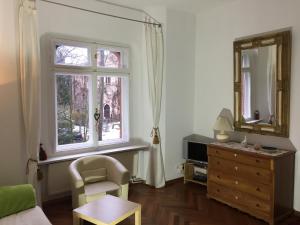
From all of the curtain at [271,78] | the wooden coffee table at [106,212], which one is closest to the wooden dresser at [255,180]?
the curtain at [271,78]

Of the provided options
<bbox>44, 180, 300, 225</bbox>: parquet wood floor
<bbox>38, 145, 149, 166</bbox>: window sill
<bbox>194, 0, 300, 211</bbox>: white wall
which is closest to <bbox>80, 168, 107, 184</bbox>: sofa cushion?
<bbox>38, 145, 149, 166</bbox>: window sill

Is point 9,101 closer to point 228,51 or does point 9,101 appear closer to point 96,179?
point 96,179

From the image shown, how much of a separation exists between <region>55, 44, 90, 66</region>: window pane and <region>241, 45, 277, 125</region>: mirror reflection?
2.21 meters

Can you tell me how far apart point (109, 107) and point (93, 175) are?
1144 millimetres

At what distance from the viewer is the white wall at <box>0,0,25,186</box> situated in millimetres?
2633

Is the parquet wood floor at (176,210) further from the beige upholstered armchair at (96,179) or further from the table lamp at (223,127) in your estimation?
the table lamp at (223,127)

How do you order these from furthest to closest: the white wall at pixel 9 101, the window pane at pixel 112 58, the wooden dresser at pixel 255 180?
the window pane at pixel 112 58
the wooden dresser at pixel 255 180
the white wall at pixel 9 101

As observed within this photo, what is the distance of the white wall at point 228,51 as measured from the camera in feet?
10.6

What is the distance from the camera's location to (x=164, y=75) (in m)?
4.16

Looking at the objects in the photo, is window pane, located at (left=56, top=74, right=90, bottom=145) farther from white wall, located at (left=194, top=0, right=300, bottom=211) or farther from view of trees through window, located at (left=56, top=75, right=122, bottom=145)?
white wall, located at (left=194, top=0, right=300, bottom=211)

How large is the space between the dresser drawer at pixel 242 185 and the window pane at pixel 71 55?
238 cm

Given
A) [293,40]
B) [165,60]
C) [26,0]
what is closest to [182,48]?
[165,60]

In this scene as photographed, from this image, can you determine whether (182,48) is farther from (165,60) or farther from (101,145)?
(101,145)

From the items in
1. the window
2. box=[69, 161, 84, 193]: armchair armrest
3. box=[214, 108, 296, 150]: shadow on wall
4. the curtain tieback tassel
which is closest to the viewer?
box=[69, 161, 84, 193]: armchair armrest
